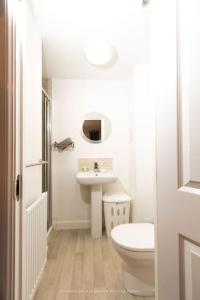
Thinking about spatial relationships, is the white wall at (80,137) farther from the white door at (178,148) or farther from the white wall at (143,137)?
the white door at (178,148)

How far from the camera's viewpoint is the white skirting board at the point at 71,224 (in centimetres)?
287

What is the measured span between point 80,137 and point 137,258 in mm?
1947

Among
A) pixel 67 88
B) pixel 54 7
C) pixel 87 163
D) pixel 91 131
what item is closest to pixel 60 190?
pixel 87 163

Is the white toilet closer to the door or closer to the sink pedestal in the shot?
the door

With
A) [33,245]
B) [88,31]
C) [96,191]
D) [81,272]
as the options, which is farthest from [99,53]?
[81,272]

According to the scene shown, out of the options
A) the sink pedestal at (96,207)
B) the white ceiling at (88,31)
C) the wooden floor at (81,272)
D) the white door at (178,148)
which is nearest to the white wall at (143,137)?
the white ceiling at (88,31)

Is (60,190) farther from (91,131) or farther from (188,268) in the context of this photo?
(188,268)

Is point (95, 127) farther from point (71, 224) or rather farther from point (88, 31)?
point (71, 224)

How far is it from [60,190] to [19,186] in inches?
89.3

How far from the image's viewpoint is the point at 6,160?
2.16 ft

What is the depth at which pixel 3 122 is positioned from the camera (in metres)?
0.66

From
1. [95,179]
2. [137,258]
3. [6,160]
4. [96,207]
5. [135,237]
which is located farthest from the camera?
[96,207]

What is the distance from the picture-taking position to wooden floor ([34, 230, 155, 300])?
4.85ft

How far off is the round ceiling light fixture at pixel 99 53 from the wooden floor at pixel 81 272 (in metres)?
2.20
